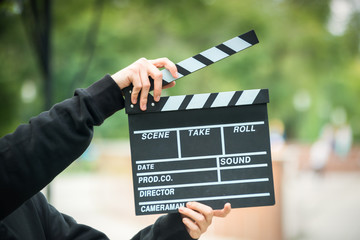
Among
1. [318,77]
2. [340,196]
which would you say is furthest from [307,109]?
[340,196]

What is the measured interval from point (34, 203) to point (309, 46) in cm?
1256

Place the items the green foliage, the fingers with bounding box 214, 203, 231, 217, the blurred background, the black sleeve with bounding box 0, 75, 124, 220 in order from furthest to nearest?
the green foliage, the blurred background, the fingers with bounding box 214, 203, 231, 217, the black sleeve with bounding box 0, 75, 124, 220

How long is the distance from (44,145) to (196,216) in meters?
0.71

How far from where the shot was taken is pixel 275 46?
14148 mm

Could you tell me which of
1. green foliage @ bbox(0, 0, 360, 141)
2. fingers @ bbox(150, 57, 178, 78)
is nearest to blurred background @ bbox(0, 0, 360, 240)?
green foliage @ bbox(0, 0, 360, 141)

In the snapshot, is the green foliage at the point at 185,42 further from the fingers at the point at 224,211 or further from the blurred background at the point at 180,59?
the fingers at the point at 224,211

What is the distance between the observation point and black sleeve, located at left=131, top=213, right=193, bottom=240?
6.31ft

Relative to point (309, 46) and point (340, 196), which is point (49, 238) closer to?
A: point (340, 196)

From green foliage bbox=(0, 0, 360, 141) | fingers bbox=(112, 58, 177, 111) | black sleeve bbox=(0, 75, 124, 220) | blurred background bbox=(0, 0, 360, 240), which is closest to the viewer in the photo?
black sleeve bbox=(0, 75, 124, 220)

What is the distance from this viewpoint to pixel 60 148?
5.11 feet

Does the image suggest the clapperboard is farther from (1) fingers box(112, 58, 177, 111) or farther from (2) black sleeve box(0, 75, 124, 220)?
(2) black sleeve box(0, 75, 124, 220)

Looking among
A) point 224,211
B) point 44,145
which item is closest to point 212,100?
point 224,211

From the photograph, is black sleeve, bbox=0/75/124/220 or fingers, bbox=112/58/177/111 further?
fingers, bbox=112/58/177/111

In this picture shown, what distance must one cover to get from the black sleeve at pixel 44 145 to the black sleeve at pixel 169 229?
1.90 ft
